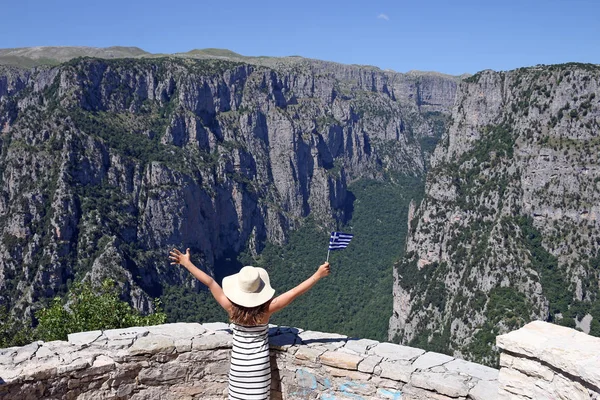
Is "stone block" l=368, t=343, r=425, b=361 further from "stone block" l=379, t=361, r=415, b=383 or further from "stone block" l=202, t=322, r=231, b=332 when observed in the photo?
"stone block" l=202, t=322, r=231, b=332

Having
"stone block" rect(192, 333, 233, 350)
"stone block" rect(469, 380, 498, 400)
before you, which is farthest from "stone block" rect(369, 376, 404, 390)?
"stone block" rect(192, 333, 233, 350)

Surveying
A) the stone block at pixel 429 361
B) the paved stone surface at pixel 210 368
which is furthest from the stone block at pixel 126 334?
the stone block at pixel 429 361

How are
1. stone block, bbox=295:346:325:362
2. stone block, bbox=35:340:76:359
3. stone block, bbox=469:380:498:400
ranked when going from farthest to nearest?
stone block, bbox=295:346:325:362 → stone block, bbox=35:340:76:359 → stone block, bbox=469:380:498:400

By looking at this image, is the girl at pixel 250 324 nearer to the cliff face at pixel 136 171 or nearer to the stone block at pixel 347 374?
the stone block at pixel 347 374

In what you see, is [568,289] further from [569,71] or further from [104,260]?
[104,260]

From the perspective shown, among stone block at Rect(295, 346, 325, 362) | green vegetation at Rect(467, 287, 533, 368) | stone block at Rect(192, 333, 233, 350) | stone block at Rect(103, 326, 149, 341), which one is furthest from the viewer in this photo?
green vegetation at Rect(467, 287, 533, 368)

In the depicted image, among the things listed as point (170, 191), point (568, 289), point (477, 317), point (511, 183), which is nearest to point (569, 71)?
point (511, 183)
